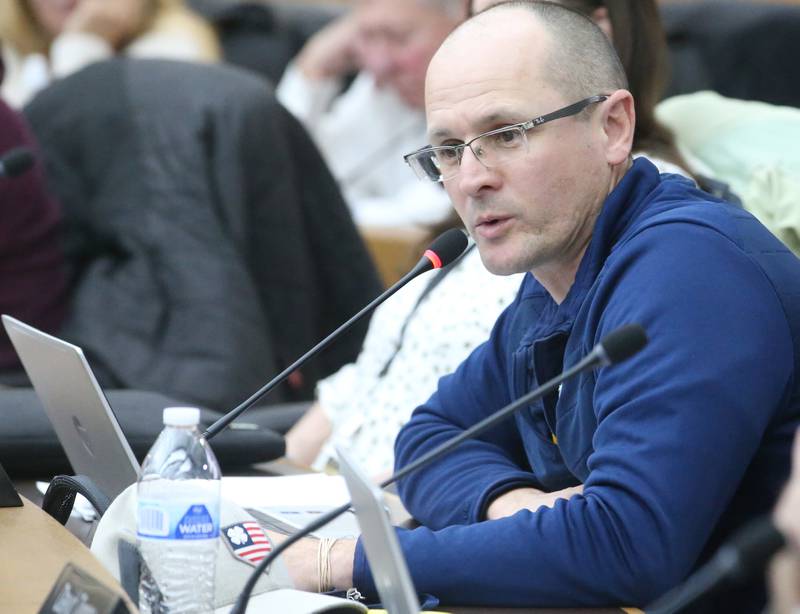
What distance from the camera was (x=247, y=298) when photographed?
2877mm

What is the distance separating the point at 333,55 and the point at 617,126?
3042 millimetres

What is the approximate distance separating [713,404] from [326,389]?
1.27 metres

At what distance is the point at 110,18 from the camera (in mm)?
4324

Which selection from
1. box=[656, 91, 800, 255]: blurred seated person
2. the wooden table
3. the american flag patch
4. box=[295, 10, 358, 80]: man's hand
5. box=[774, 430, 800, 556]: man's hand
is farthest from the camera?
box=[295, 10, 358, 80]: man's hand

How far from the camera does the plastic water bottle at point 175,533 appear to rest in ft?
3.80

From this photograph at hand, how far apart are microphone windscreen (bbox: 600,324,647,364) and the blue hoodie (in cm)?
11

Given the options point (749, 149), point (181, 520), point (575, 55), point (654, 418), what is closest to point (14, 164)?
point (749, 149)

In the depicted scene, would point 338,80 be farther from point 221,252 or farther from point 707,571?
point 707,571

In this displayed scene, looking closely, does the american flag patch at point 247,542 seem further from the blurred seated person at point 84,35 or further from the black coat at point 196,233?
the blurred seated person at point 84,35

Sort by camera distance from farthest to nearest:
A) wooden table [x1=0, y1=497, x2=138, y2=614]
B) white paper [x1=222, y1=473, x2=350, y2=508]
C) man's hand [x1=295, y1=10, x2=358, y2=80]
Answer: man's hand [x1=295, y1=10, x2=358, y2=80] → white paper [x1=222, y1=473, x2=350, y2=508] → wooden table [x1=0, y1=497, x2=138, y2=614]

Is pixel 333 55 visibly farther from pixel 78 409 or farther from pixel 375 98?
pixel 78 409

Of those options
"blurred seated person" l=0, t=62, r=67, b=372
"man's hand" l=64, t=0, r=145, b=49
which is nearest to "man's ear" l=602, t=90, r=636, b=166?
"blurred seated person" l=0, t=62, r=67, b=372

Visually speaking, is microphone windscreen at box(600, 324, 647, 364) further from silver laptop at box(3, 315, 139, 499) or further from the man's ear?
silver laptop at box(3, 315, 139, 499)

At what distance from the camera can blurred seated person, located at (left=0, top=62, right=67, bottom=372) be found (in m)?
2.93
